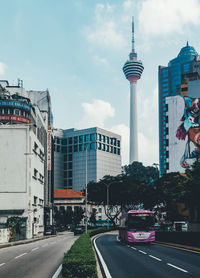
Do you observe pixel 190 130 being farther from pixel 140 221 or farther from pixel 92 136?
pixel 92 136

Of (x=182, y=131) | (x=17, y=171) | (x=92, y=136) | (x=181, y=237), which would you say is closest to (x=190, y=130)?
Result: (x=182, y=131)

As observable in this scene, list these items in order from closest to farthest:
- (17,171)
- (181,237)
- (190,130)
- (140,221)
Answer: (181,237), (140,221), (17,171), (190,130)

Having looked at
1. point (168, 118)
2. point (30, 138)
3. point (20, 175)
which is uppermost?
point (168, 118)

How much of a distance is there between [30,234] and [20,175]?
9.74 meters

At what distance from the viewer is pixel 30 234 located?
65375 millimetres

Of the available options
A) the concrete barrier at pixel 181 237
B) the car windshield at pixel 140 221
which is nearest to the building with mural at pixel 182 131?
the concrete barrier at pixel 181 237

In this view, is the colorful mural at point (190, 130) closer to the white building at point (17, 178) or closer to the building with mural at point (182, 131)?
the building with mural at point (182, 131)

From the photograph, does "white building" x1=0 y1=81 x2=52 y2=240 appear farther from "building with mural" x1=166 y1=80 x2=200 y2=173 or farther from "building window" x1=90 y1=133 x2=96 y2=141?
"building window" x1=90 y1=133 x2=96 y2=141

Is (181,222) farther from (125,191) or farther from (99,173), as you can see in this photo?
(99,173)

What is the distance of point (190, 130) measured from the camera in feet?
389

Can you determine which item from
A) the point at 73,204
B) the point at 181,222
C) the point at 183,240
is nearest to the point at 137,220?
the point at 183,240

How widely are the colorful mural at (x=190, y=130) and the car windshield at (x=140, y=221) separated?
80.1 m

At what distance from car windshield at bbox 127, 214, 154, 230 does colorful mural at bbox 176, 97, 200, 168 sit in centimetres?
8015

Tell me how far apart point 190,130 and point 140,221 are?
8397 centimetres
